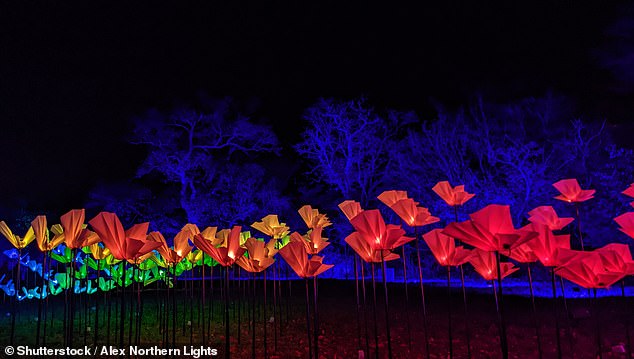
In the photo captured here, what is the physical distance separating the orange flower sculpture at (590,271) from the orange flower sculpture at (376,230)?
1.12 m

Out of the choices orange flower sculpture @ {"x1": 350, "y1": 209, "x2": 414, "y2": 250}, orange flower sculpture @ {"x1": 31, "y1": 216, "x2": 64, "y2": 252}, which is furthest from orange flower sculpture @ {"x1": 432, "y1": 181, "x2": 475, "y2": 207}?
orange flower sculpture @ {"x1": 31, "y1": 216, "x2": 64, "y2": 252}

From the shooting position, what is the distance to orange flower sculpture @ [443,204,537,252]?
265 centimetres

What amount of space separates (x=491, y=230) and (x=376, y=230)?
97cm

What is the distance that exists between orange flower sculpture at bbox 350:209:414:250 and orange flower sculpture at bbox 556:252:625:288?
1116 millimetres

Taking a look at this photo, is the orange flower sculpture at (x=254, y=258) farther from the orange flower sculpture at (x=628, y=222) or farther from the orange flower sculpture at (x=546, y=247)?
the orange flower sculpture at (x=628, y=222)

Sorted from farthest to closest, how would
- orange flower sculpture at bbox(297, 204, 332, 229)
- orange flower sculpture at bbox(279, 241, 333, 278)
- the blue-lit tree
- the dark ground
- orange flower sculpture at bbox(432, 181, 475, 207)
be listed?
the blue-lit tree < orange flower sculpture at bbox(297, 204, 332, 229) < orange flower sculpture at bbox(432, 181, 475, 207) < the dark ground < orange flower sculpture at bbox(279, 241, 333, 278)

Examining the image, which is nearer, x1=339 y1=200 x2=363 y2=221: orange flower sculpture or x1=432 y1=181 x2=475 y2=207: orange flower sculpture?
x1=339 y1=200 x2=363 y2=221: orange flower sculpture

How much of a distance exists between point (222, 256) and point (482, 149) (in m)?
10.9

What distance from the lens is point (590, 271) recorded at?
313 cm

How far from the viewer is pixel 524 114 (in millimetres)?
13109

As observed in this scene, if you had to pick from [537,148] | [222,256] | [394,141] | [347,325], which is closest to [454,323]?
[347,325]

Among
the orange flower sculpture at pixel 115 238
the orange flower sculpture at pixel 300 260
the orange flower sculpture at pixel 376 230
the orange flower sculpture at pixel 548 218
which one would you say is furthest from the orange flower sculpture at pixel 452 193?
the orange flower sculpture at pixel 115 238

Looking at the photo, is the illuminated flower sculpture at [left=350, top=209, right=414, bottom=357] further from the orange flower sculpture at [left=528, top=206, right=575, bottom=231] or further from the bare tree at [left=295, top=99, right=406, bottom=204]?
the bare tree at [left=295, top=99, right=406, bottom=204]

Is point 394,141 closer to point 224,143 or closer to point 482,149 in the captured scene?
point 482,149
